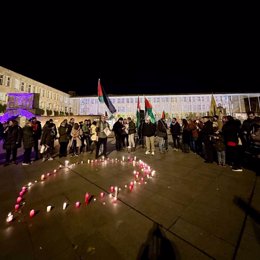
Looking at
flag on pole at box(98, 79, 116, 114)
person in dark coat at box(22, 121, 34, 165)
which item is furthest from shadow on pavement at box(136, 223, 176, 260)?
flag on pole at box(98, 79, 116, 114)

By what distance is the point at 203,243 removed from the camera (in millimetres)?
2131

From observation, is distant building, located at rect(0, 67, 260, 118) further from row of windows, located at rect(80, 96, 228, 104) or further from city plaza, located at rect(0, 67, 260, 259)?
city plaza, located at rect(0, 67, 260, 259)

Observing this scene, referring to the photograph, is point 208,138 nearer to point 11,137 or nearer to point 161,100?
point 11,137

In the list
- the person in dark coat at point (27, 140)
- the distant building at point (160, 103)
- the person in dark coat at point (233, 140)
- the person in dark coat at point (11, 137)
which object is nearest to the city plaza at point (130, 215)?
the person in dark coat at point (233, 140)

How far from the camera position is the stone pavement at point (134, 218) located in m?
2.04

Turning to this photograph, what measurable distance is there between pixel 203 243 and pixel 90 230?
1741 millimetres

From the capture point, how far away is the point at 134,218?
8.95 feet

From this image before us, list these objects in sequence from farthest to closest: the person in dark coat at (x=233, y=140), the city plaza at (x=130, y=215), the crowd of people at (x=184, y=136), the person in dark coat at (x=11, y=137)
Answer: the person in dark coat at (x=11, y=137) → the crowd of people at (x=184, y=136) → the person in dark coat at (x=233, y=140) → the city plaza at (x=130, y=215)

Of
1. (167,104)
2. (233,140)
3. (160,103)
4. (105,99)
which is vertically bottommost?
(233,140)

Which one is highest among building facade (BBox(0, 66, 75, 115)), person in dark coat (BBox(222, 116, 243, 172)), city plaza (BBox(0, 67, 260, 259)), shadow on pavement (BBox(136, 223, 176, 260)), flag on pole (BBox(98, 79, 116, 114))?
building facade (BBox(0, 66, 75, 115))

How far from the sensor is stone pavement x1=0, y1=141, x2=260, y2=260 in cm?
204

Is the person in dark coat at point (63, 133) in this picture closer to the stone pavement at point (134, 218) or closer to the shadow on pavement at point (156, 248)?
the stone pavement at point (134, 218)

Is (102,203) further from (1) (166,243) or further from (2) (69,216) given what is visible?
(1) (166,243)

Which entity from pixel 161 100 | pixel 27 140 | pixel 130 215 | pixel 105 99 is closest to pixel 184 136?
pixel 105 99
